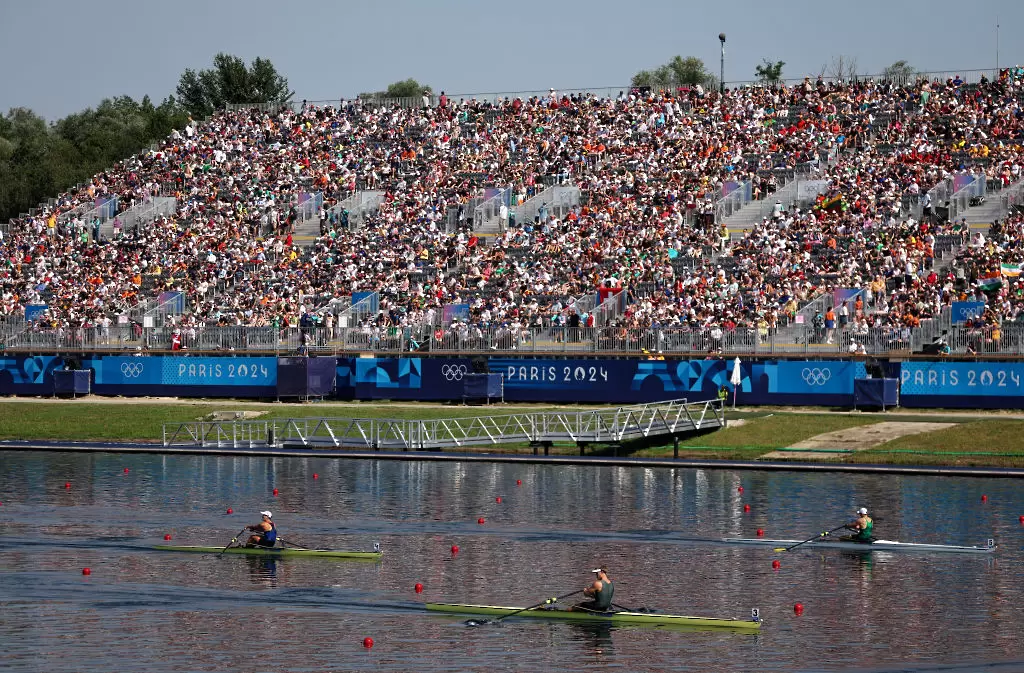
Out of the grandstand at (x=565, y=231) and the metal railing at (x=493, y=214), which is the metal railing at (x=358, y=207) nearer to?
the grandstand at (x=565, y=231)

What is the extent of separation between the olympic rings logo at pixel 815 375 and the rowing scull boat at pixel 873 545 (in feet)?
83.2

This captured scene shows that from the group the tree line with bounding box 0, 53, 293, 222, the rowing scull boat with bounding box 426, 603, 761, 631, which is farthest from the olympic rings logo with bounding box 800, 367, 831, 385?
the tree line with bounding box 0, 53, 293, 222

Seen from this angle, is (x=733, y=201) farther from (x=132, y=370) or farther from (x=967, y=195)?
(x=132, y=370)

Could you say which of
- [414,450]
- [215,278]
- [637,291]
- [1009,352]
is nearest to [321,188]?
[215,278]

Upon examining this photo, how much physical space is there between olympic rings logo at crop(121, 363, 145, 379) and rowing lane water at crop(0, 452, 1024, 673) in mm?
19283

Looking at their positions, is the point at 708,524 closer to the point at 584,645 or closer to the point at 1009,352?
the point at 584,645

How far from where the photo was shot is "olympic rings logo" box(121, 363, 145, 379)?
3076 inches

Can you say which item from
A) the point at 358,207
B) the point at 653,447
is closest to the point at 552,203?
the point at 358,207

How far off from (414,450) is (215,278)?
27581 mm

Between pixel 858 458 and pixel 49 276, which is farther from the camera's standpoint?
pixel 49 276

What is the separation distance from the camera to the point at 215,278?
8556 centimetres

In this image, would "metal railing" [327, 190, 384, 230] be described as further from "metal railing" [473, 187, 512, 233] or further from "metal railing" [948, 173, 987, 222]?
"metal railing" [948, 173, 987, 222]

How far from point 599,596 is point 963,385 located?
121 ft

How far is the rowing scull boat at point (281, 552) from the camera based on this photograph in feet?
131
